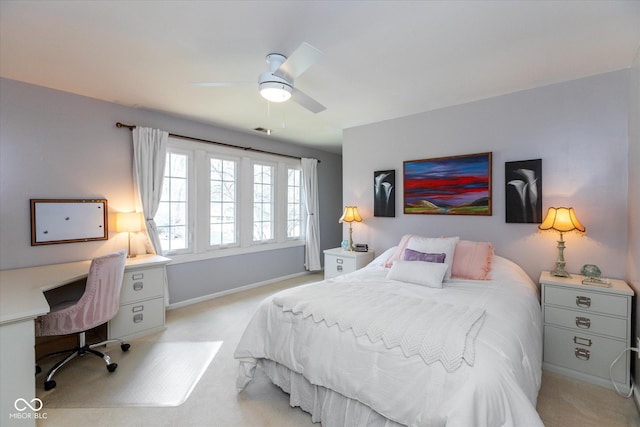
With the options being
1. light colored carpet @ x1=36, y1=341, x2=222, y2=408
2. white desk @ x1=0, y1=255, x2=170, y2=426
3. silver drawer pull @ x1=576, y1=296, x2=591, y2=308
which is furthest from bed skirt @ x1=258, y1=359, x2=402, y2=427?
silver drawer pull @ x1=576, y1=296, x2=591, y2=308

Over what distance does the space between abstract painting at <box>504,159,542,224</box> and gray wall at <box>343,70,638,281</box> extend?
59mm

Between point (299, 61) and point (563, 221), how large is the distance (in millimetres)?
2541

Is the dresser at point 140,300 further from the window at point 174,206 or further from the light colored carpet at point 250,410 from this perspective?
the light colored carpet at point 250,410

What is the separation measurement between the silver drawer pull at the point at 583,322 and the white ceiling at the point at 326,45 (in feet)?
6.84

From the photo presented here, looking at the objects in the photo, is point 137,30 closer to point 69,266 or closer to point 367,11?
point 367,11

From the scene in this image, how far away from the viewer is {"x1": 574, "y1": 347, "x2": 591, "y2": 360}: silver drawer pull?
2256 millimetres

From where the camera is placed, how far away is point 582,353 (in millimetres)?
2275

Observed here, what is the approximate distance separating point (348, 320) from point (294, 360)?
1.57 feet

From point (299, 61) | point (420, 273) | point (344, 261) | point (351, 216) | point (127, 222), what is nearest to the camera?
point (299, 61)

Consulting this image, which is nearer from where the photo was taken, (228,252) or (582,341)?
(582,341)

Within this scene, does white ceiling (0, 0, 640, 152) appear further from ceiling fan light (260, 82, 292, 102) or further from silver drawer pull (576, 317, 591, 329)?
silver drawer pull (576, 317, 591, 329)

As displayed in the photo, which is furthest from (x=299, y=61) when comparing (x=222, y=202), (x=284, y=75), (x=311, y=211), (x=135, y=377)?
(x=311, y=211)

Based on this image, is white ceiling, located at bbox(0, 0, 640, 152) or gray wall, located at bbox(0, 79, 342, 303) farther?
gray wall, located at bbox(0, 79, 342, 303)

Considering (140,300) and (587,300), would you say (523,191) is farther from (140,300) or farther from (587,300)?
(140,300)
